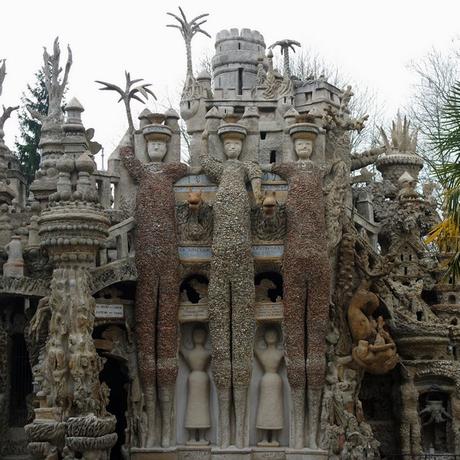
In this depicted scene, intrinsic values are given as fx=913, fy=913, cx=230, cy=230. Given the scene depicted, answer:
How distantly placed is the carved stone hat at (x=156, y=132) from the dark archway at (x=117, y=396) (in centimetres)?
437

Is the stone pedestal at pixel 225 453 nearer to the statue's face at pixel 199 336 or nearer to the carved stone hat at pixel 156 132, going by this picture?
the statue's face at pixel 199 336

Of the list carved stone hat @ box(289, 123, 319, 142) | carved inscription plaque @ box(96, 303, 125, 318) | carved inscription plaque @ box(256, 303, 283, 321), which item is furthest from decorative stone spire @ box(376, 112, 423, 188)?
carved inscription plaque @ box(96, 303, 125, 318)

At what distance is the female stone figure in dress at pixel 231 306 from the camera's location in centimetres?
1675

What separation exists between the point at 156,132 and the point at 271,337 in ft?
14.6

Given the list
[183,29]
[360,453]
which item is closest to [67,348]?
[360,453]

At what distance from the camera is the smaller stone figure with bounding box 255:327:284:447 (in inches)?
664

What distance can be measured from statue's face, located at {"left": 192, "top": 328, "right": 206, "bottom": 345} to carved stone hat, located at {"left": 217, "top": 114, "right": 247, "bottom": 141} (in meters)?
3.70

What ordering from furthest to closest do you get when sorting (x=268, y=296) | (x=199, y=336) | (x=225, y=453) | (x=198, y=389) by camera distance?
(x=268, y=296) < (x=199, y=336) < (x=198, y=389) < (x=225, y=453)

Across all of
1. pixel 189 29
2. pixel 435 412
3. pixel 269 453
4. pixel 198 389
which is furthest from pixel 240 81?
pixel 269 453

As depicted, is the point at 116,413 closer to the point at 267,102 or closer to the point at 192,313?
the point at 192,313

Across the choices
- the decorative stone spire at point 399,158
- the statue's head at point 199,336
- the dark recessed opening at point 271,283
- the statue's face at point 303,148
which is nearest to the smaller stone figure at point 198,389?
the statue's head at point 199,336

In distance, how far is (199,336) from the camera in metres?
17.2

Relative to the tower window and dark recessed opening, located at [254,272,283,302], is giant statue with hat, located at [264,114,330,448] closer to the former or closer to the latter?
dark recessed opening, located at [254,272,283,302]

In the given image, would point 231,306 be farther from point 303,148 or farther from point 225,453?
point 303,148
